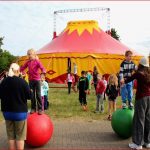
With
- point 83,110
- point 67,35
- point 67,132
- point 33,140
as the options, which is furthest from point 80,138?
point 67,35

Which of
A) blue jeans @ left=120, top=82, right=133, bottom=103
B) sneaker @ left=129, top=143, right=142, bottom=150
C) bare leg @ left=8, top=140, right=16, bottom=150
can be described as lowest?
sneaker @ left=129, top=143, right=142, bottom=150

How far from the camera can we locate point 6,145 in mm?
8477

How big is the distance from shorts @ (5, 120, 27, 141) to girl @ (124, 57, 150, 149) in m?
2.60

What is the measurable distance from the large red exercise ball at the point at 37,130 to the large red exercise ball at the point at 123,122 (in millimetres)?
1730

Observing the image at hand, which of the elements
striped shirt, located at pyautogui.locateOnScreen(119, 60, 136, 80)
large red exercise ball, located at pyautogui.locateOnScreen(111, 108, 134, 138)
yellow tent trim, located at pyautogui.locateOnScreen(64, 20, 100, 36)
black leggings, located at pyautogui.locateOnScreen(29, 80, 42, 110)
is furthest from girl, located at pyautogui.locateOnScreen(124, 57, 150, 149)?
yellow tent trim, located at pyautogui.locateOnScreen(64, 20, 100, 36)

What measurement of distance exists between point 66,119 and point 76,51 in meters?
16.8

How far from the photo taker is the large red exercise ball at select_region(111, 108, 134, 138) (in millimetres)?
8789

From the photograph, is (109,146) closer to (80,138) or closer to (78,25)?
(80,138)

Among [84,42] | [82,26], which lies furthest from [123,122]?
[82,26]

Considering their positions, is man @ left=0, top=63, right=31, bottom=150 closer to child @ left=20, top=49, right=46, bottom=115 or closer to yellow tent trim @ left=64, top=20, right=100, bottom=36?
child @ left=20, top=49, right=46, bottom=115

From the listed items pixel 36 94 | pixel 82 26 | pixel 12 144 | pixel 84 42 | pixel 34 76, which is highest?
pixel 82 26

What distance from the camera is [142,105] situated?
799 cm

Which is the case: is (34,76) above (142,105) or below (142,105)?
above

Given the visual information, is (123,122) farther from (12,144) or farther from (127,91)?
(12,144)
